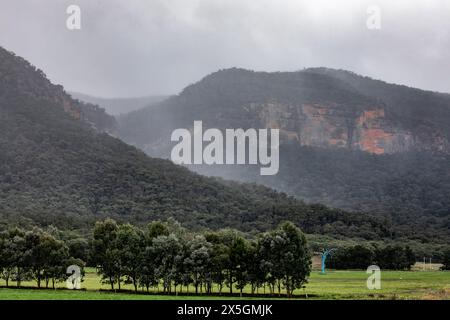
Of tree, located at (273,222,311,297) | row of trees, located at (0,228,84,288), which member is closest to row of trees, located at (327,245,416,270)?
tree, located at (273,222,311,297)

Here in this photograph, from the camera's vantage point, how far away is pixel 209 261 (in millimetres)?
76000

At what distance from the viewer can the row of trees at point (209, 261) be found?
2945 inches

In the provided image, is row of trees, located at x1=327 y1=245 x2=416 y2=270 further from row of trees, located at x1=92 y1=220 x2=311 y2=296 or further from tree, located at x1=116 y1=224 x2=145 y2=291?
tree, located at x1=116 y1=224 x2=145 y2=291

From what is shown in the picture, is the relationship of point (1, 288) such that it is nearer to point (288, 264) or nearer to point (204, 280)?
point (204, 280)

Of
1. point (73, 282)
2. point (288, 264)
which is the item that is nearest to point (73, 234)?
point (73, 282)

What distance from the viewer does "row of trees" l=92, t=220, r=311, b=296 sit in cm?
7481

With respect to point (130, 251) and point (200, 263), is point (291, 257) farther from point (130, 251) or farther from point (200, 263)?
point (130, 251)

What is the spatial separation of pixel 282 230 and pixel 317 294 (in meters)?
7.95

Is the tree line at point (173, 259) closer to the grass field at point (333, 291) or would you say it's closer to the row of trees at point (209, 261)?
the row of trees at point (209, 261)

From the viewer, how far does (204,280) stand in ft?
250

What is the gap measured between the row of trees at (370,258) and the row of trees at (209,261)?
53.1 metres

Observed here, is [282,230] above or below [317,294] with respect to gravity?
above

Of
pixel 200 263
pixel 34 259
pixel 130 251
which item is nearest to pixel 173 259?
pixel 200 263
